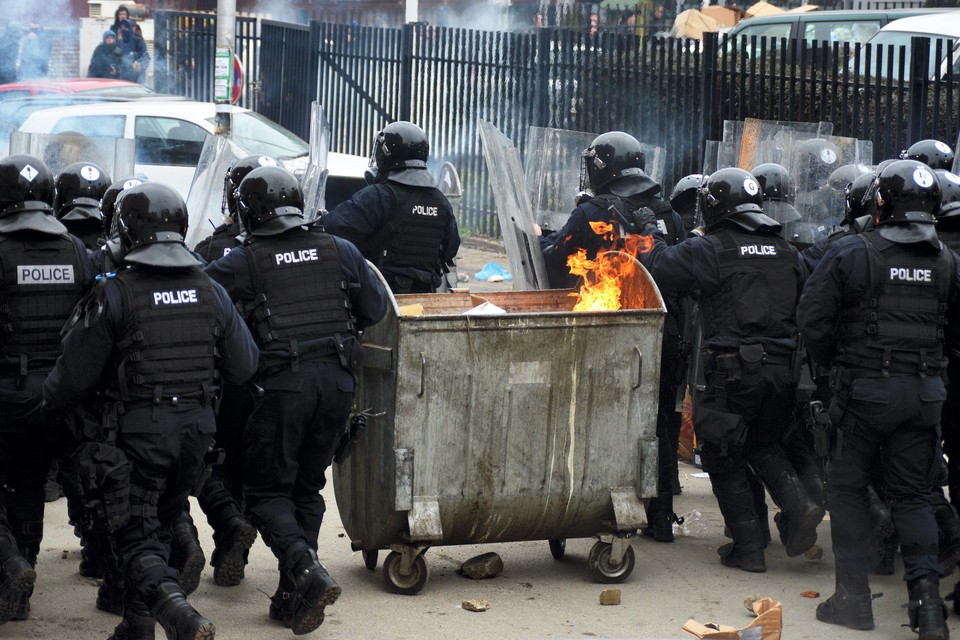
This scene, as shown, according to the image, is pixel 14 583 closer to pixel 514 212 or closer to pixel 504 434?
pixel 504 434

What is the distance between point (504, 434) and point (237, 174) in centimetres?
180

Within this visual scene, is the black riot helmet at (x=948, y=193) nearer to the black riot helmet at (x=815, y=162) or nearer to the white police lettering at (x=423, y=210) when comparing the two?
the black riot helmet at (x=815, y=162)

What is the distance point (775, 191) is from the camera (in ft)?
23.8

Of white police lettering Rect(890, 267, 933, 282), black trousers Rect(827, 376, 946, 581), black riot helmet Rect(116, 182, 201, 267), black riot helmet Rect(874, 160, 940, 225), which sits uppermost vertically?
black riot helmet Rect(874, 160, 940, 225)

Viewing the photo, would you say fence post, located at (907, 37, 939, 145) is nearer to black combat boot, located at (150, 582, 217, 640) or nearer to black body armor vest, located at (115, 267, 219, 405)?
black body armor vest, located at (115, 267, 219, 405)

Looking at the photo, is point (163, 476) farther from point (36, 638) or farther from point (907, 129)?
point (907, 129)

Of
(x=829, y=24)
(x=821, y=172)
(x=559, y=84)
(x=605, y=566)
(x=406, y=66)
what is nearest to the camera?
(x=605, y=566)

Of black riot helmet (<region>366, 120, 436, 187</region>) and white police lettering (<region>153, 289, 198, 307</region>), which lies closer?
white police lettering (<region>153, 289, 198, 307</region>)

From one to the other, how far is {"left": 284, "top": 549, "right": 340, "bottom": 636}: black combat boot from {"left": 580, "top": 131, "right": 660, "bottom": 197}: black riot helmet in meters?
2.92

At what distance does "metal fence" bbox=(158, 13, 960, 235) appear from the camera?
1139cm

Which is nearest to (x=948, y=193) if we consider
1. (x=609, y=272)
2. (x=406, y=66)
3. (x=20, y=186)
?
(x=609, y=272)

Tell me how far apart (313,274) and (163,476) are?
111 centimetres

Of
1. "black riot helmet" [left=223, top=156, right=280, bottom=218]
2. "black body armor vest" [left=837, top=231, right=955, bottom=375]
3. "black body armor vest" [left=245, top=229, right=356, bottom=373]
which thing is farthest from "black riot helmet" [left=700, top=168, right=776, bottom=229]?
"black riot helmet" [left=223, top=156, right=280, bottom=218]

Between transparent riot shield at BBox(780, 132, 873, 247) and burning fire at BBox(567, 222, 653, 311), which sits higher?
transparent riot shield at BBox(780, 132, 873, 247)
